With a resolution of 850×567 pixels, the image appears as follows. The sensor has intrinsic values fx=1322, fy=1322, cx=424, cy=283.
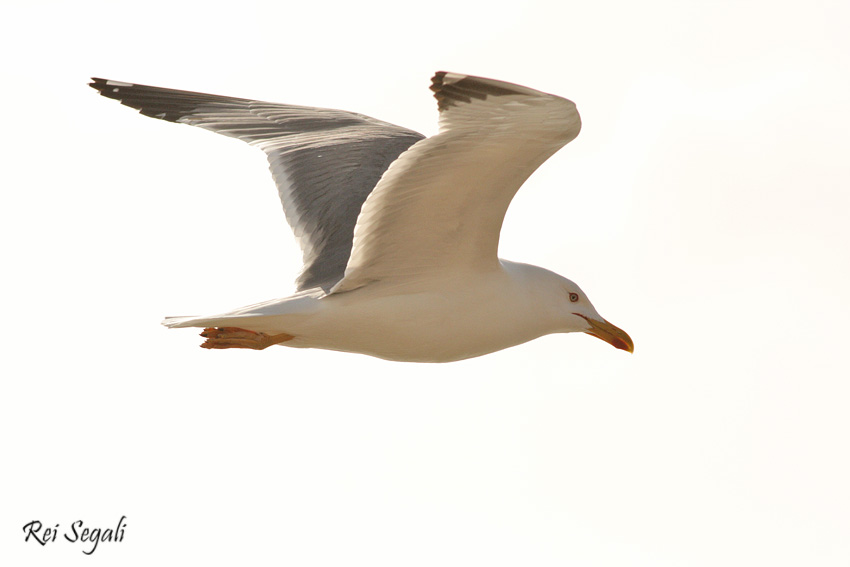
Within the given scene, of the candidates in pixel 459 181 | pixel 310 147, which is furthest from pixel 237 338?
pixel 310 147

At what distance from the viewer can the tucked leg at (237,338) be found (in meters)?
8.22

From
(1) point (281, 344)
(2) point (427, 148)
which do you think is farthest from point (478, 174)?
(1) point (281, 344)

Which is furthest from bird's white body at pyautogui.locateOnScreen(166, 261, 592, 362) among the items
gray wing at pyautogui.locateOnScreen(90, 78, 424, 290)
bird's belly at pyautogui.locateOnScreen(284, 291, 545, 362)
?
gray wing at pyautogui.locateOnScreen(90, 78, 424, 290)

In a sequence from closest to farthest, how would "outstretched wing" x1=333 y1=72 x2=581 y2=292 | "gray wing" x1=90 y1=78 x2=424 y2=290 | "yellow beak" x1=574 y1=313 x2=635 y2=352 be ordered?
"outstretched wing" x1=333 y1=72 x2=581 y2=292, "yellow beak" x1=574 y1=313 x2=635 y2=352, "gray wing" x1=90 y1=78 x2=424 y2=290

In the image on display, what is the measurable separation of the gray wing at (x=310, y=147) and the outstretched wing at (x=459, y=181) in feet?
3.54

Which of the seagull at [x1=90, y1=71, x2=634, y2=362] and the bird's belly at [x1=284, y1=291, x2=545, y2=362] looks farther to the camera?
the bird's belly at [x1=284, y1=291, x2=545, y2=362]

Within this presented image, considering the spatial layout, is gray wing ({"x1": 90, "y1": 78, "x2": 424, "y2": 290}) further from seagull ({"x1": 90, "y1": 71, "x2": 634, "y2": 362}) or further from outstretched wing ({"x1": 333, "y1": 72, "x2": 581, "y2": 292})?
outstretched wing ({"x1": 333, "y1": 72, "x2": 581, "y2": 292})

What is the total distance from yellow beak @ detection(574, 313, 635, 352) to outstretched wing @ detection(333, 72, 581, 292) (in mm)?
1081

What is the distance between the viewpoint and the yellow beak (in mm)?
8656

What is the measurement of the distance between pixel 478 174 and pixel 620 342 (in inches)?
88.5

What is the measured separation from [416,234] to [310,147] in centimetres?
257

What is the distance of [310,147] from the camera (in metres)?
9.93

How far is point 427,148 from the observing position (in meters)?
6.59

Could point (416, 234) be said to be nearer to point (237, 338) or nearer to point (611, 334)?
point (237, 338)
